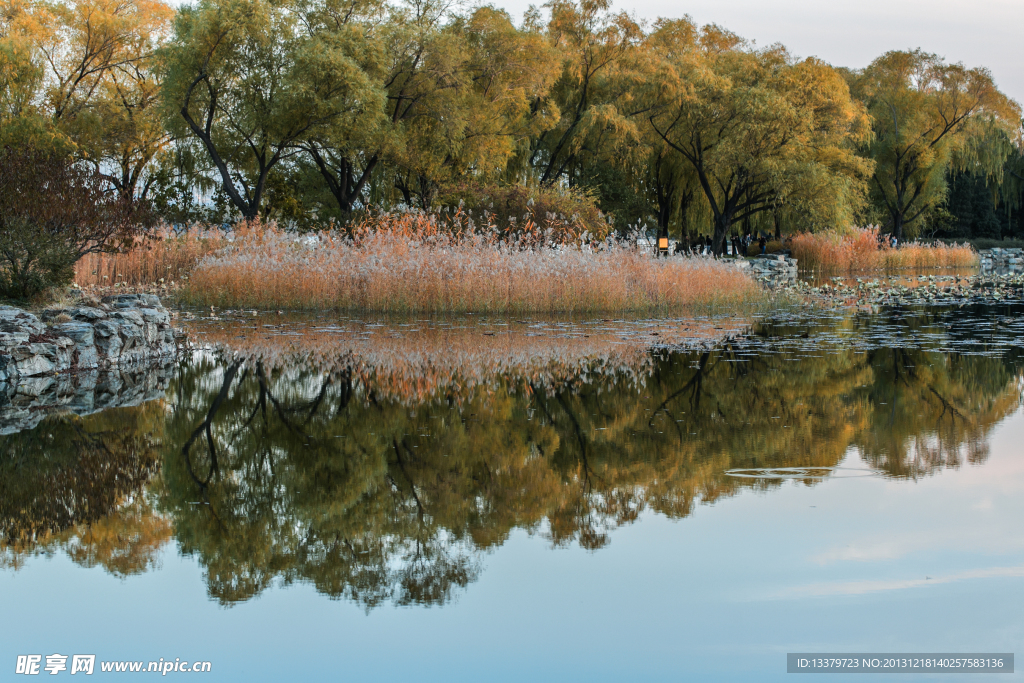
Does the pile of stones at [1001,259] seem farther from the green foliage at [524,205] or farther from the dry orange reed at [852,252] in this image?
the green foliage at [524,205]

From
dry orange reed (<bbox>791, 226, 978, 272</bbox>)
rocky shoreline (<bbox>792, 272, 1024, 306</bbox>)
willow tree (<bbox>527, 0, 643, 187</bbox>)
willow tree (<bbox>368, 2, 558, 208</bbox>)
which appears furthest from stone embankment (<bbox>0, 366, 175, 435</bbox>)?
dry orange reed (<bbox>791, 226, 978, 272</bbox>)

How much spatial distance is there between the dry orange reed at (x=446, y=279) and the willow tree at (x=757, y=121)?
18.3m

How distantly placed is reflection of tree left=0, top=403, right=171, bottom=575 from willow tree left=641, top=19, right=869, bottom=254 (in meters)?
31.5

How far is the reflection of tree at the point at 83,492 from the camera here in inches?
167

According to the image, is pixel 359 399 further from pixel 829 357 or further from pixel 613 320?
pixel 613 320

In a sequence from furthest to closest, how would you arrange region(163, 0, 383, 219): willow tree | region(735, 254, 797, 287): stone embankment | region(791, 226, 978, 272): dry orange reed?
region(791, 226, 978, 272): dry orange reed → region(735, 254, 797, 287): stone embankment → region(163, 0, 383, 219): willow tree

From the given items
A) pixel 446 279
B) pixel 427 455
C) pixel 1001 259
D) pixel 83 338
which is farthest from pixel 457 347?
pixel 1001 259

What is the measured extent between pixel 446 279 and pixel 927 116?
38272mm

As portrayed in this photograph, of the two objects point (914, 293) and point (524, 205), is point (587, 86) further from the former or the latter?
point (914, 293)

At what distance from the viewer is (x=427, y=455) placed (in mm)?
5844

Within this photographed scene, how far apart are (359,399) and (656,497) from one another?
3631mm

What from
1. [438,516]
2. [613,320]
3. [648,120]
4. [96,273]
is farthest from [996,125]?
[438,516]

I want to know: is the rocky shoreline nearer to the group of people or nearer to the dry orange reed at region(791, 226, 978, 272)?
the dry orange reed at region(791, 226, 978, 272)

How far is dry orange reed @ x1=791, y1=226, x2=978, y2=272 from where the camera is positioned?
127ft
